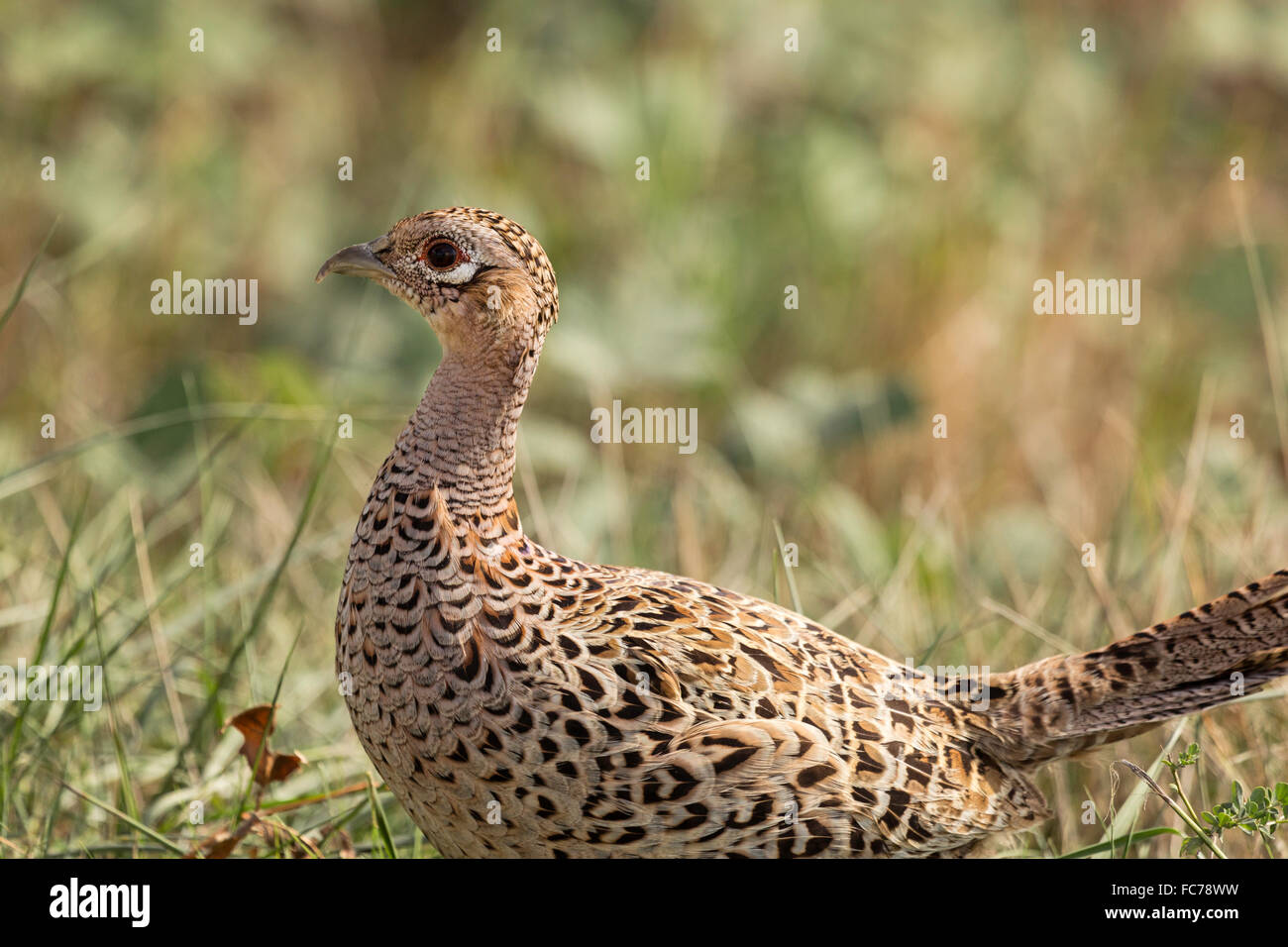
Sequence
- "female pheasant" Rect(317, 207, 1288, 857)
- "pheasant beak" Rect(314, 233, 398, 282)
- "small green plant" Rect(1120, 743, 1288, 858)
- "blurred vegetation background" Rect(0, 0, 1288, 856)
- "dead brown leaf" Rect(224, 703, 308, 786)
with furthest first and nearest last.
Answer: "blurred vegetation background" Rect(0, 0, 1288, 856) → "dead brown leaf" Rect(224, 703, 308, 786) → "pheasant beak" Rect(314, 233, 398, 282) → "small green plant" Rect(1120, 743, 1288, 858) → "female pheasant" Rect(317, 207, 1288, 857)

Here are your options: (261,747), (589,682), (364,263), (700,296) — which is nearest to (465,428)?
(364,263)

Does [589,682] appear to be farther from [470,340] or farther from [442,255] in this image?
[442,255]

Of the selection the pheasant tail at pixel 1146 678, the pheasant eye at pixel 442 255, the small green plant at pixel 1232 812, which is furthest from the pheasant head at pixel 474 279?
the small green plant at pixel 1232 812

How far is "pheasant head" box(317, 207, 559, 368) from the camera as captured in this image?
2.92 metres

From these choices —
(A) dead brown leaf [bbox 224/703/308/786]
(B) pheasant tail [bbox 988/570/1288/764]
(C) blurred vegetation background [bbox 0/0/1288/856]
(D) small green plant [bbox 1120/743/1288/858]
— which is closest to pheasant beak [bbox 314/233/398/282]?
(A) dead brown leaf [bbox 224/703/308/786]

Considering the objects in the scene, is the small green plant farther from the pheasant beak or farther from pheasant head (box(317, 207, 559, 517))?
the pheasant beak

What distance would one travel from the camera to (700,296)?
721cm

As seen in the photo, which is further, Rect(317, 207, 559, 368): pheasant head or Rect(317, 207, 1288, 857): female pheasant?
Rect(317, 207, 559, 368): pheasant head

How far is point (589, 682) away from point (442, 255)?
0.94 meters

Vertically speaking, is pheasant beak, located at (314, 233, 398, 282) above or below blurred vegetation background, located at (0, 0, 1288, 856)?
below

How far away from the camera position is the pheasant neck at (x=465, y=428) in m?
2.92

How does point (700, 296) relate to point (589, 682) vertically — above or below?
above

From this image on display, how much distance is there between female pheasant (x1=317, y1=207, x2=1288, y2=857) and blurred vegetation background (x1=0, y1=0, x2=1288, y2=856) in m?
1.16
